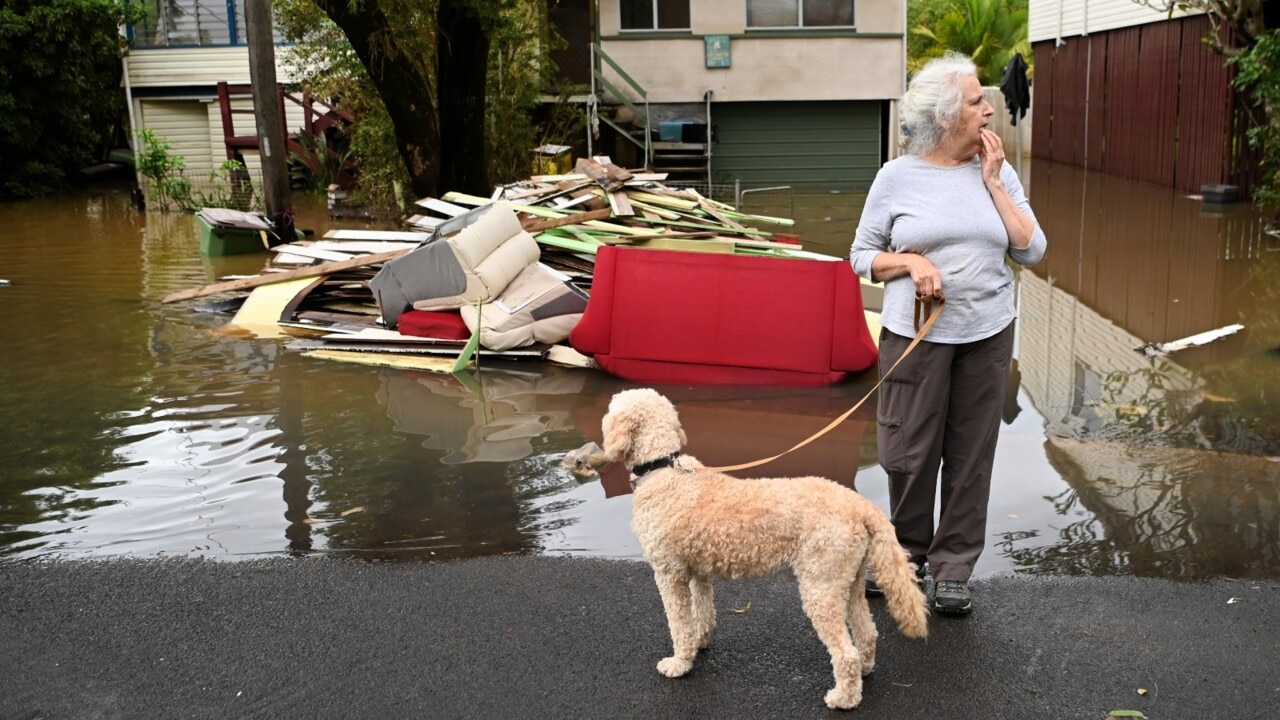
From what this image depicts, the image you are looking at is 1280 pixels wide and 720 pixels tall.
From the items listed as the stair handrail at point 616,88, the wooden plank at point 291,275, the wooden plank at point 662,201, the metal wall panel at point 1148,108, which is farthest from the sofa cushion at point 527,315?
the stair handrail at point 616,88

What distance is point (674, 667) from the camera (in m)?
4.18

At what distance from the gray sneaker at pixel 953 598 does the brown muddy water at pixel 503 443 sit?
0.57m

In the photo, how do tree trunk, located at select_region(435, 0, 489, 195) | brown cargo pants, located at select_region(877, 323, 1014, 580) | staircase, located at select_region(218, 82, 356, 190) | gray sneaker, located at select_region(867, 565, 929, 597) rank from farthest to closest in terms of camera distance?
staircase, located at select_region(218, 82, 356, 190)
tree trunk, located at select_region(435, 0, 489, 195)
gray sneaker, located at select_region(867, 565, 929, 597)
brown cargo pants, located at select_region(877, 323, 1014, 580)

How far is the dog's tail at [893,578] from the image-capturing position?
3.96 meters

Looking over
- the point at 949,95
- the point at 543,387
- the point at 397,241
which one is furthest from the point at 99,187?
the point at 949,95

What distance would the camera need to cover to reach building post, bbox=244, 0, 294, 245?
15570mm

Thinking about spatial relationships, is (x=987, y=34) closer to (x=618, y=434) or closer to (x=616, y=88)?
(x=616, y=88)

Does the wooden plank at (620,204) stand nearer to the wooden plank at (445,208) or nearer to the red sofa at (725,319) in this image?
the wooden plank at (445,208)

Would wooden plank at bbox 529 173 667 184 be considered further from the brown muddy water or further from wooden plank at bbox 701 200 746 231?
the brown muddy water

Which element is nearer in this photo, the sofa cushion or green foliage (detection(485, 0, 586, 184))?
the sofa cushion

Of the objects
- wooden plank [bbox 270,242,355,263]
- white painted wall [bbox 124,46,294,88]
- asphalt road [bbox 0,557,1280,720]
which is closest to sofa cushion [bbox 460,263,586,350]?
wooden plank [bbox 270,242,355,263]

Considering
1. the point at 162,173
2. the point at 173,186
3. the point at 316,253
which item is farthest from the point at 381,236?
the point at 162,173

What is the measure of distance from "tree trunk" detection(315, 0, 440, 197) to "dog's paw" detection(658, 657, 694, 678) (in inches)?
509

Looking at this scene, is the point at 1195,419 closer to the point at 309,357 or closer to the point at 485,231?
the point at 485,231
